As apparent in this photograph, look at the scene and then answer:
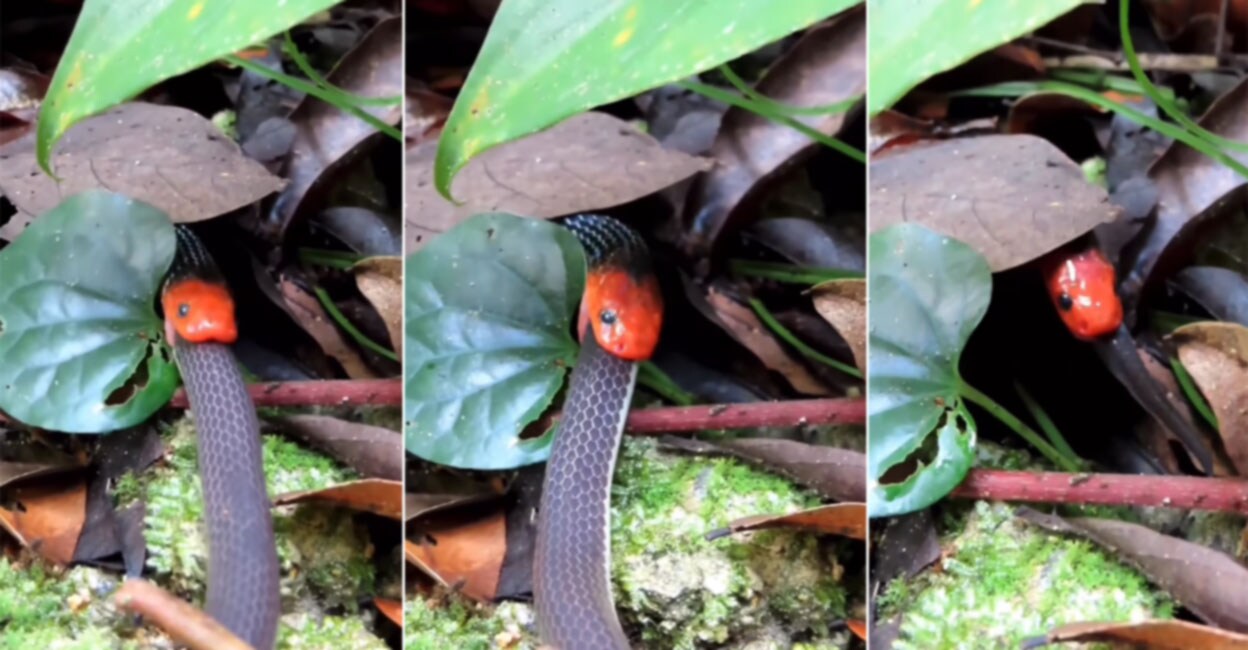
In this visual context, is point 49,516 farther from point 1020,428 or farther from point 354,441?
point 1020,428

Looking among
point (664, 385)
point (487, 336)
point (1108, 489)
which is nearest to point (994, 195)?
point (1108, 489)

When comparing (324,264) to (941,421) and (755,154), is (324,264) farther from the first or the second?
(941,421)

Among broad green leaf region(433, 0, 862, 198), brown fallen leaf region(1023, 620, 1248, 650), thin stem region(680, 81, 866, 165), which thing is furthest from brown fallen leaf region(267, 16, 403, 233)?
brown fallen leaf region(1023, 620, 1248, 650)

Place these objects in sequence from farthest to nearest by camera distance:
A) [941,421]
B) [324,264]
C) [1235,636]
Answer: [324,264]
[941,421]
[1235,636]

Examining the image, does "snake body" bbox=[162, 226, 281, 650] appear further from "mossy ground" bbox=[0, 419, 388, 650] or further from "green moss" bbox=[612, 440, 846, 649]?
"green moss" bbox=[612, 440, 846, 649]

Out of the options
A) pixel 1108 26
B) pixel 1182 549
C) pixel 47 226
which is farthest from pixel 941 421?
pixel 47 226

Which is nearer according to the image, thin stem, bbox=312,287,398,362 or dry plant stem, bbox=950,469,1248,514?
dry plant stem, bbox=950,469,1248,514

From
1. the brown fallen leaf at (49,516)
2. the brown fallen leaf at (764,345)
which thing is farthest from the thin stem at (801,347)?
the brown fallen leaf at (49,516)
